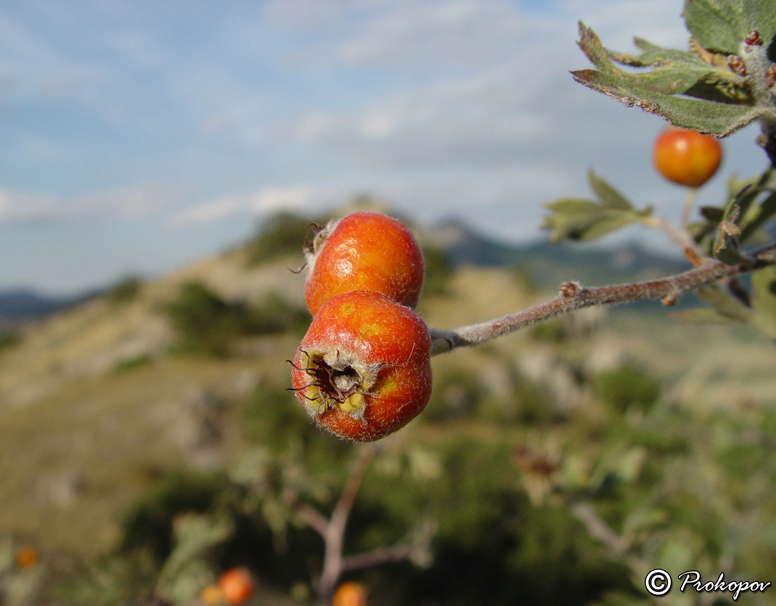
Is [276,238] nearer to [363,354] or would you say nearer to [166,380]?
[166,380]

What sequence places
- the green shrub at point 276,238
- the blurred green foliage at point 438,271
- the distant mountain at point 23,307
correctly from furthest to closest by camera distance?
the distant mountain at point 23,307
the green shrub at point 276,238
the blurred green foliage at point 438,271

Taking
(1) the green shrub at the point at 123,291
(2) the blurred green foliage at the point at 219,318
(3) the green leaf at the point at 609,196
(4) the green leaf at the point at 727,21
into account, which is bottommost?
(1) the green shrub at the point at 123,291

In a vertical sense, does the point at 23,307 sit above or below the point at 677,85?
below

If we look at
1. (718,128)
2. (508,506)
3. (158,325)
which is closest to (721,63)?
(718,128)

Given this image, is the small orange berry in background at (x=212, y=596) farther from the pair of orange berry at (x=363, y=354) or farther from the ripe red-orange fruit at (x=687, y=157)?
the ripe red-orange fruit at (x=687, y=157)

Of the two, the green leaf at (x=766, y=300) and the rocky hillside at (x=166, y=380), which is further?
the rocky hillside at (x=166, y=380)

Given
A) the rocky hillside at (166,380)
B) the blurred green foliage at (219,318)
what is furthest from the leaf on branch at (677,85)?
the blurred green foliage at (219,318)

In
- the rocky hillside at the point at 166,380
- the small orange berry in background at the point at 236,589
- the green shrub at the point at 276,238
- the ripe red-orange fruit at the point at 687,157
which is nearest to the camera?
the ripe red-orange fruit at the point at 687,157

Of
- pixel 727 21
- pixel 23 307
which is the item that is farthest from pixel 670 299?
pixel 23 307
